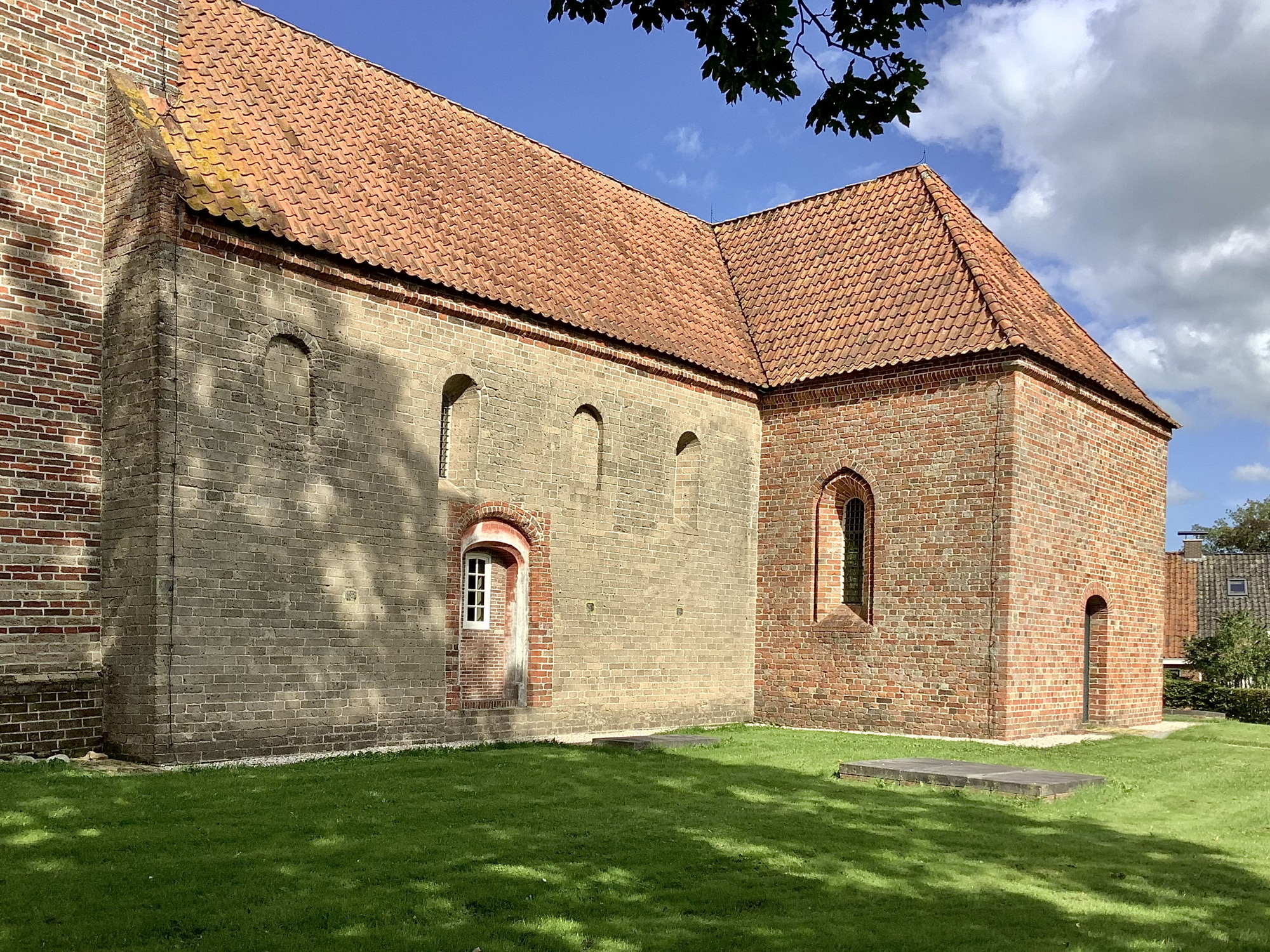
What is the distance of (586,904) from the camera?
642 centimetres

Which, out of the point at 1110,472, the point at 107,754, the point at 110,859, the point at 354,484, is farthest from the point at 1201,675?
the point at 110,859

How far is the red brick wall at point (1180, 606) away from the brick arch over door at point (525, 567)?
3022 centimetres

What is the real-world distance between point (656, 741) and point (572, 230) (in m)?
8.51

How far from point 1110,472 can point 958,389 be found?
13.5 feet

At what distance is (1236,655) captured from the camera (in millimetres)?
29625

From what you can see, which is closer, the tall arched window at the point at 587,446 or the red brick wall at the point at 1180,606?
the tall arched window at the point at 587,446

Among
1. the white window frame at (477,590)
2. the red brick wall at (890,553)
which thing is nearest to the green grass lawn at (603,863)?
the white window frame at (477,590)

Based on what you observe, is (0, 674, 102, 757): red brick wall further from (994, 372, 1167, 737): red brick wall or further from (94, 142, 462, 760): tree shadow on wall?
(994, 372, 1167, 737): red brick wall

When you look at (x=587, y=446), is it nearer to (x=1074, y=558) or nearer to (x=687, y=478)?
(x=687, y=478)

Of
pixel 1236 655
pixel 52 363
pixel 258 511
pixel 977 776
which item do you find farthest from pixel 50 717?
pixel 1236 655

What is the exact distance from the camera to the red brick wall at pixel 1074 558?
16.5m

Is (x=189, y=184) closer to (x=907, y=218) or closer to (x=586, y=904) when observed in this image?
(x=586, y=904)

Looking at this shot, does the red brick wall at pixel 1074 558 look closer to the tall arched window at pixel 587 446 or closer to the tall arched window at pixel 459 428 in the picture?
the tall arched window at pixel 587 446

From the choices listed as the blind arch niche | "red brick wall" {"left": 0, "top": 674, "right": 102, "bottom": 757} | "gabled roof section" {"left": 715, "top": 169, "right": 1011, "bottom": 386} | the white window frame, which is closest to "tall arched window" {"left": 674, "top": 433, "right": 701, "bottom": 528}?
"gabled roof section" {"left": 715, "top": 169, "right": 1011, "bottom": 386}
